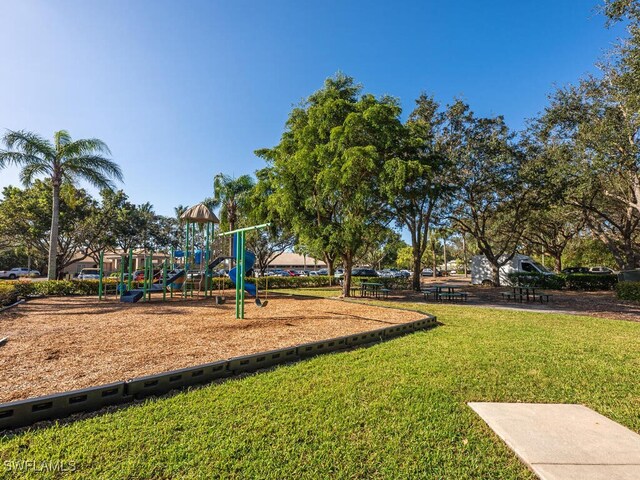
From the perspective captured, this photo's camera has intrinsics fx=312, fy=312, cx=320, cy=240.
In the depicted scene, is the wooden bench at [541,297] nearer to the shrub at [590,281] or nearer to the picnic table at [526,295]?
the picnic table at [526,295]

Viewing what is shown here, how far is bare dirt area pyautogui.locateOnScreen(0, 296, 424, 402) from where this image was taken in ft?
14.9

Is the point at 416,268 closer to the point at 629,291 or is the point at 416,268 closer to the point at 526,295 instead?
the point at 526,295

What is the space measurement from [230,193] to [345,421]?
2489 centimetres

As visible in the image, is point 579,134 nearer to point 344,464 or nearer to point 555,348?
point 555,348

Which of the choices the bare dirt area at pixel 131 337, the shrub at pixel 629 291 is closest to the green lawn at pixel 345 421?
the bare dirt area at pixel 131 337

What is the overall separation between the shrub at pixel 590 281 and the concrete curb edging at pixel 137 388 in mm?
25334

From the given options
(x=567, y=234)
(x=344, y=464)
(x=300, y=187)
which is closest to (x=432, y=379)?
(x=344, y=464)

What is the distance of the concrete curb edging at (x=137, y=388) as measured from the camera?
3.18 m

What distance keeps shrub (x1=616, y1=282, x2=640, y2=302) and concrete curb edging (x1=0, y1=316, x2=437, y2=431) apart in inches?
695

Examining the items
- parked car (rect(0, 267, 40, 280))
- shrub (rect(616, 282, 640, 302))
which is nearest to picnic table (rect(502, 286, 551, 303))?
shrub (rect(616, 282, 640, 302))

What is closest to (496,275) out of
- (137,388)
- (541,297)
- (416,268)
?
(416,268)

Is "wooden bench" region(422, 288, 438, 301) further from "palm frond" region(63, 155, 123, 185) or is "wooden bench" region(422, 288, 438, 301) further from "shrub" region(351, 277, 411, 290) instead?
"palm frond" region(63, 155, 123, 185)

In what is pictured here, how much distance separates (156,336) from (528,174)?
939 inches

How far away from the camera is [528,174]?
21.3m
